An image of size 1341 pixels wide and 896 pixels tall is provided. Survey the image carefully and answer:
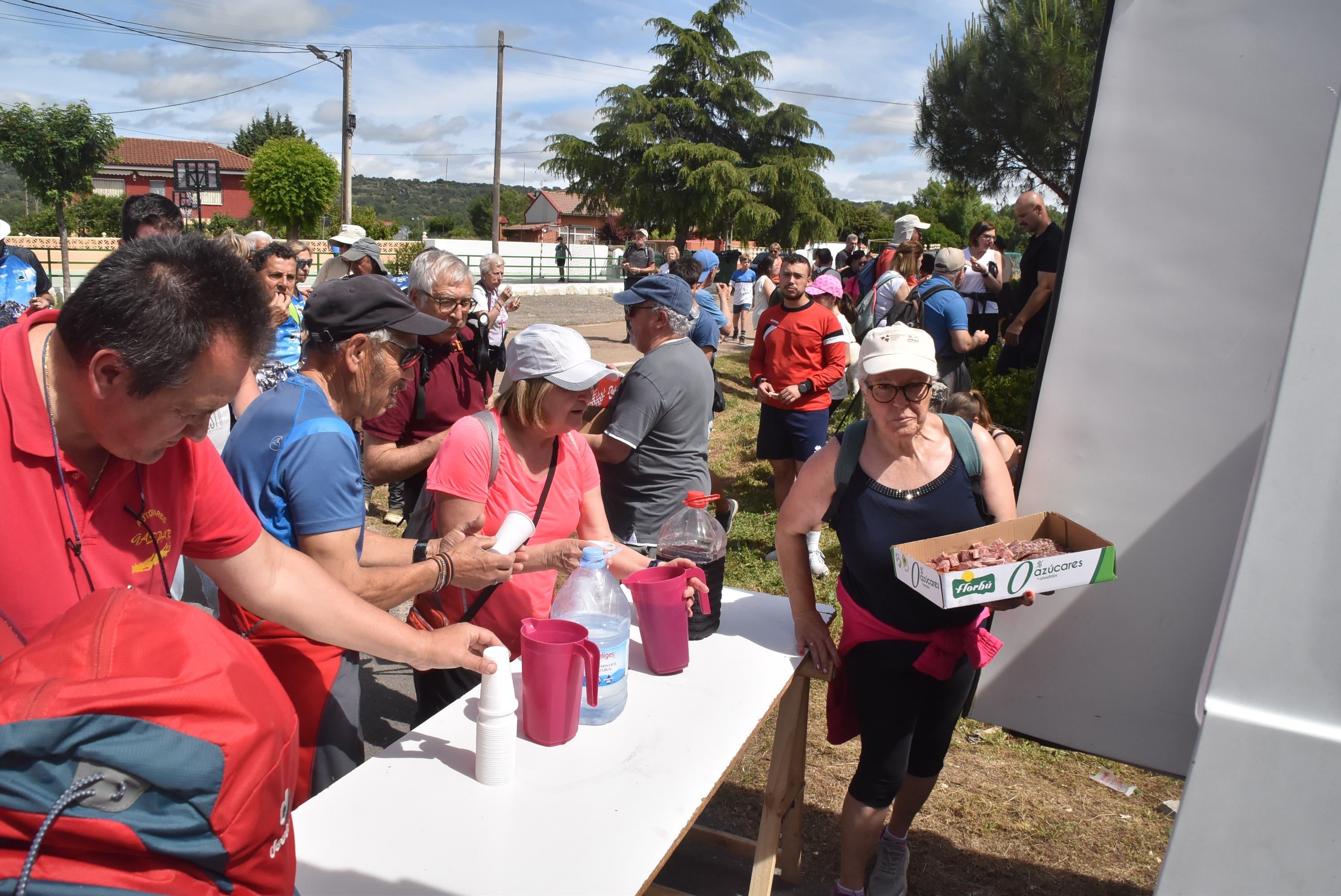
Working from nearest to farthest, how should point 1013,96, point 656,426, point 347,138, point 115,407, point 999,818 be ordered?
point 115,407 → point 999,818 → point 656,426 → point 1013,96 → point 347,138

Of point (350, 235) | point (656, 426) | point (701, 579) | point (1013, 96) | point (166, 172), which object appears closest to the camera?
point (701, 579)

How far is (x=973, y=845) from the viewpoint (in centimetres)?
317

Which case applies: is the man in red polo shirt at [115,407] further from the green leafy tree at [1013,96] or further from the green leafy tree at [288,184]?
the green leafy tree at [288,184]

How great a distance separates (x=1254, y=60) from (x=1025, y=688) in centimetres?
190

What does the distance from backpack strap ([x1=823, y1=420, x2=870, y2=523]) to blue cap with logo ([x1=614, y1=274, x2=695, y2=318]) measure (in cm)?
145

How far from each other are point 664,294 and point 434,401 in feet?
4.58

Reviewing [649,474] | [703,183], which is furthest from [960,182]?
[703,183]

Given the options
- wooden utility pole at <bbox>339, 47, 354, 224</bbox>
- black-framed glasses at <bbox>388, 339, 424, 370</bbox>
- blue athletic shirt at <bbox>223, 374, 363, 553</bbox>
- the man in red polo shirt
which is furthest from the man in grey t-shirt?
wooden utility pole at <bbox>339, 47, 354, 224</bbox>

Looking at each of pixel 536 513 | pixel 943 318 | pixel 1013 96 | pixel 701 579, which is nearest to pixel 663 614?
pixel 701 579

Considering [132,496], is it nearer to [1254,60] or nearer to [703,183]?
[1254,60]

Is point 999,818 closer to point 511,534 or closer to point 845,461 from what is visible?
point 845,461

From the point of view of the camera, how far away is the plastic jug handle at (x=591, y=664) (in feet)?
6.03

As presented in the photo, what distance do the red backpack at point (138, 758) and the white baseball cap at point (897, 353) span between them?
1858 millimetres

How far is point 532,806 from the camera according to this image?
1744mm
